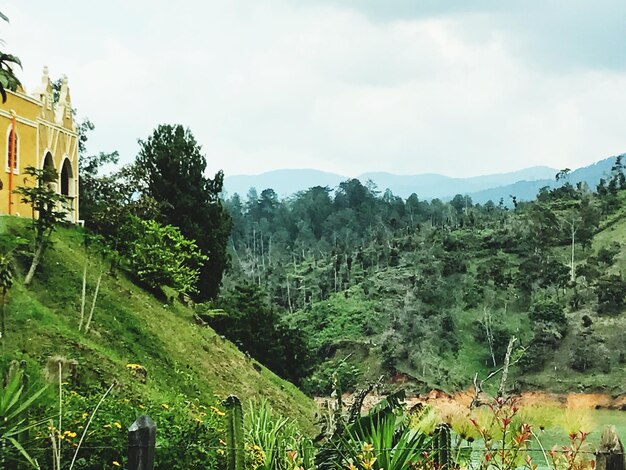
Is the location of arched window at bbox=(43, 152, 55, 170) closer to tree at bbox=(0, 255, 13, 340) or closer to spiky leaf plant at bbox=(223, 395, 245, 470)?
tree at bbox=(0, 255, 13, 340)

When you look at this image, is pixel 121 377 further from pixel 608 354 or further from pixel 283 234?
pixel 283 234

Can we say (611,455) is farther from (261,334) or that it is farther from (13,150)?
(261,334)

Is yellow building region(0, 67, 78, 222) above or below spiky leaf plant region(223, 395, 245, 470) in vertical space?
above

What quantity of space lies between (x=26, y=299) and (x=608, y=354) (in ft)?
85.3

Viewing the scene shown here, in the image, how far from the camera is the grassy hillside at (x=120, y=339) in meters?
10.4

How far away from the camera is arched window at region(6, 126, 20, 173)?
14.8m

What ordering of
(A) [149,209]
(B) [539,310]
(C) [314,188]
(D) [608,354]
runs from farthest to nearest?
(C) [314,188]
(B) [539,310]
(D) [608,354]
(A) [149,209]

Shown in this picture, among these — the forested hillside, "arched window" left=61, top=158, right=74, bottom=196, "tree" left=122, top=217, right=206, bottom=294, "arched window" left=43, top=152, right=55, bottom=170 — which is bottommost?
Result: the forested hillside

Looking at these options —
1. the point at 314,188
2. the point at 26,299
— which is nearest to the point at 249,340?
the point at 26,299

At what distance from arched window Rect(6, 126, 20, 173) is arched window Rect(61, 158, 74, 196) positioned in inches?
Answer: 117

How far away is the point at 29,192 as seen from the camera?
11.9 m

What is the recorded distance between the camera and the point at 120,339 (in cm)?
1250

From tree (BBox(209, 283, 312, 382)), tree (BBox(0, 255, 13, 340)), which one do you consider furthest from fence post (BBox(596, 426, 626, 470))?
tree (BBox(209, 283, 312, 382))

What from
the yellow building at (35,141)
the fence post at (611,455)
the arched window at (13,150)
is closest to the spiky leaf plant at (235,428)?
the fence post at (611,455)
